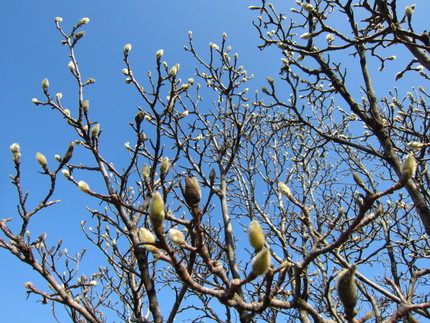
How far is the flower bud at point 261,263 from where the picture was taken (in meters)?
0.89

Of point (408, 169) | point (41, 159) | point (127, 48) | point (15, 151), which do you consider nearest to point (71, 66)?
point (127, 48)

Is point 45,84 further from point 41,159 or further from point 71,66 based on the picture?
point 41,159

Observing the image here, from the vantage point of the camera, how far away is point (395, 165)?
303 cm

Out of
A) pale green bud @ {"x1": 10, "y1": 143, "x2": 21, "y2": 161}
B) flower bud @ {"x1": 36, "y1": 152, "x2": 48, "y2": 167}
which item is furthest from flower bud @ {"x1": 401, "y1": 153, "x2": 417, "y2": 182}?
pale green bud @ {"x1": 10, "y1": 143, "x2": 21, "y2": 161}

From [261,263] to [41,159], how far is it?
1943 mm

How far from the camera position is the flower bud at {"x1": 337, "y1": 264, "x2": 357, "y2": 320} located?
79 centimetres

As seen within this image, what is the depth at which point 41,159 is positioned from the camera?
2.31 m

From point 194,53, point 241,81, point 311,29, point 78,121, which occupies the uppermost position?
point 194,53

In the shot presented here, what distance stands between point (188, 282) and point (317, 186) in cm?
724

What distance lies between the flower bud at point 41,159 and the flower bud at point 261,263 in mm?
1922

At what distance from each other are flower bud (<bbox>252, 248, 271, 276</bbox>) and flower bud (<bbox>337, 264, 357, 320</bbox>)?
18 centimetres

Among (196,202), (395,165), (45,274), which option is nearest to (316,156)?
(395,165)

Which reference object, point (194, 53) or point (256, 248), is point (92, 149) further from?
point (194, 53)

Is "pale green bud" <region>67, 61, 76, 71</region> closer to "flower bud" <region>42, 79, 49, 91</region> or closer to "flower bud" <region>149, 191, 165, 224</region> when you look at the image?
"flower bud" <region>42, 79, 49, 91</region>
